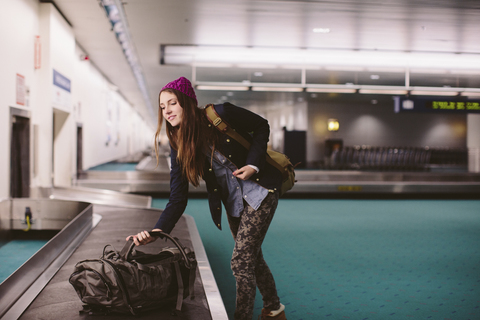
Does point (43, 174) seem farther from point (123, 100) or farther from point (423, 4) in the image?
point (123, 100)

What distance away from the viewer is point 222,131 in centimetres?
191

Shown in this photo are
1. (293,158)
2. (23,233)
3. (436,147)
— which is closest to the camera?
(23,233)

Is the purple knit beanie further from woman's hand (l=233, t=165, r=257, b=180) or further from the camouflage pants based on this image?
the camouflage pants

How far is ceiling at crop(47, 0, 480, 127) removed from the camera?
6.92 m

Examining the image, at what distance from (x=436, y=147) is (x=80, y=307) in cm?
2101

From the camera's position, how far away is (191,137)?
1.82 m

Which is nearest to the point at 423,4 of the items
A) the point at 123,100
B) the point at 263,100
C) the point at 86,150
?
the point at 86,150

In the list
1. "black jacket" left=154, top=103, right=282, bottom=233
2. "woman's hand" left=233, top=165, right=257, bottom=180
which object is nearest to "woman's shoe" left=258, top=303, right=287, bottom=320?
"black jacket" left=154, top=103, right=282, bottom=233

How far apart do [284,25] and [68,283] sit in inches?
272

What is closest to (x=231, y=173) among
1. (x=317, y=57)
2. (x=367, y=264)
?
(x=367, y=264)

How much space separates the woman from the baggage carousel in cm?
30

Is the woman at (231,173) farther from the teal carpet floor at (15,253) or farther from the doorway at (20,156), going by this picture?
the doorway at (20,156)

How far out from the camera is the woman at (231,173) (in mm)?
1829

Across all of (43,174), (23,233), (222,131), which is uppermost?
(222,131)
